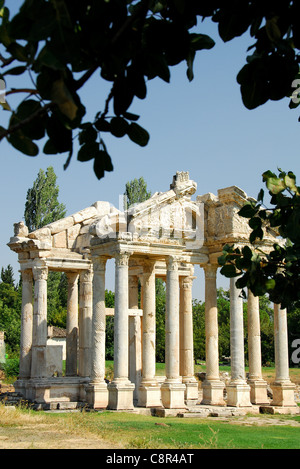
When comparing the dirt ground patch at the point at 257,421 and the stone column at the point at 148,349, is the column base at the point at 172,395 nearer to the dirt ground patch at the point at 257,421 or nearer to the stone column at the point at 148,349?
the stone column at the point at 148,349

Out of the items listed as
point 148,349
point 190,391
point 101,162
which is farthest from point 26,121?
point 190,391

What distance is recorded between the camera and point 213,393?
1129 inches

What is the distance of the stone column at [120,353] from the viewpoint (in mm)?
24734

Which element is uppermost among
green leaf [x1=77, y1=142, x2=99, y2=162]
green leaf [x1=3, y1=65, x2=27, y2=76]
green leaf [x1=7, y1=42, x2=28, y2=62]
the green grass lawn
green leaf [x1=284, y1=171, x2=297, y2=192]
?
green leaf [x1=284, y1=171, x2=297, y2=192]

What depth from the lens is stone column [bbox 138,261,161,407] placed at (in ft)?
86.4

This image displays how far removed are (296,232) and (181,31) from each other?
2508 millimetres

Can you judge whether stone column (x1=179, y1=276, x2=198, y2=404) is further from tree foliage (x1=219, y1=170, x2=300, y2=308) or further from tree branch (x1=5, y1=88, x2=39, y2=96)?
tree branch (x1=5, y1=88, x2=39, y2=96)

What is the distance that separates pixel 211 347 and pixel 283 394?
386 centimetres

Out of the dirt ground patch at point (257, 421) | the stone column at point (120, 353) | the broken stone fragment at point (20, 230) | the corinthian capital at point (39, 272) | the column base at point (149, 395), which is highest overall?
the broken stone fragment at point (20, 230)

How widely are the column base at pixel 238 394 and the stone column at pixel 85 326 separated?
6.55m

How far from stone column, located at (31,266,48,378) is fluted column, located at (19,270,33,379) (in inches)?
25.8

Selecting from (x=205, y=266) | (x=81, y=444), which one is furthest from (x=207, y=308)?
(x=81, y=444)

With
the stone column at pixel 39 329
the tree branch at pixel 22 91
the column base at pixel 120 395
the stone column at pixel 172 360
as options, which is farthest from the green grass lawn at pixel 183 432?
the tree branch at pixel 22 91

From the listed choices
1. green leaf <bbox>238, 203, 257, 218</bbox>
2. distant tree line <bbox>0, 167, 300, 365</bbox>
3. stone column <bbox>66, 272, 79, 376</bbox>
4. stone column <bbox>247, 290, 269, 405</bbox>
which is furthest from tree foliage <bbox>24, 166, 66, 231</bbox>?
green leaf <bbox>238, 203, 257, 218</bbox>
